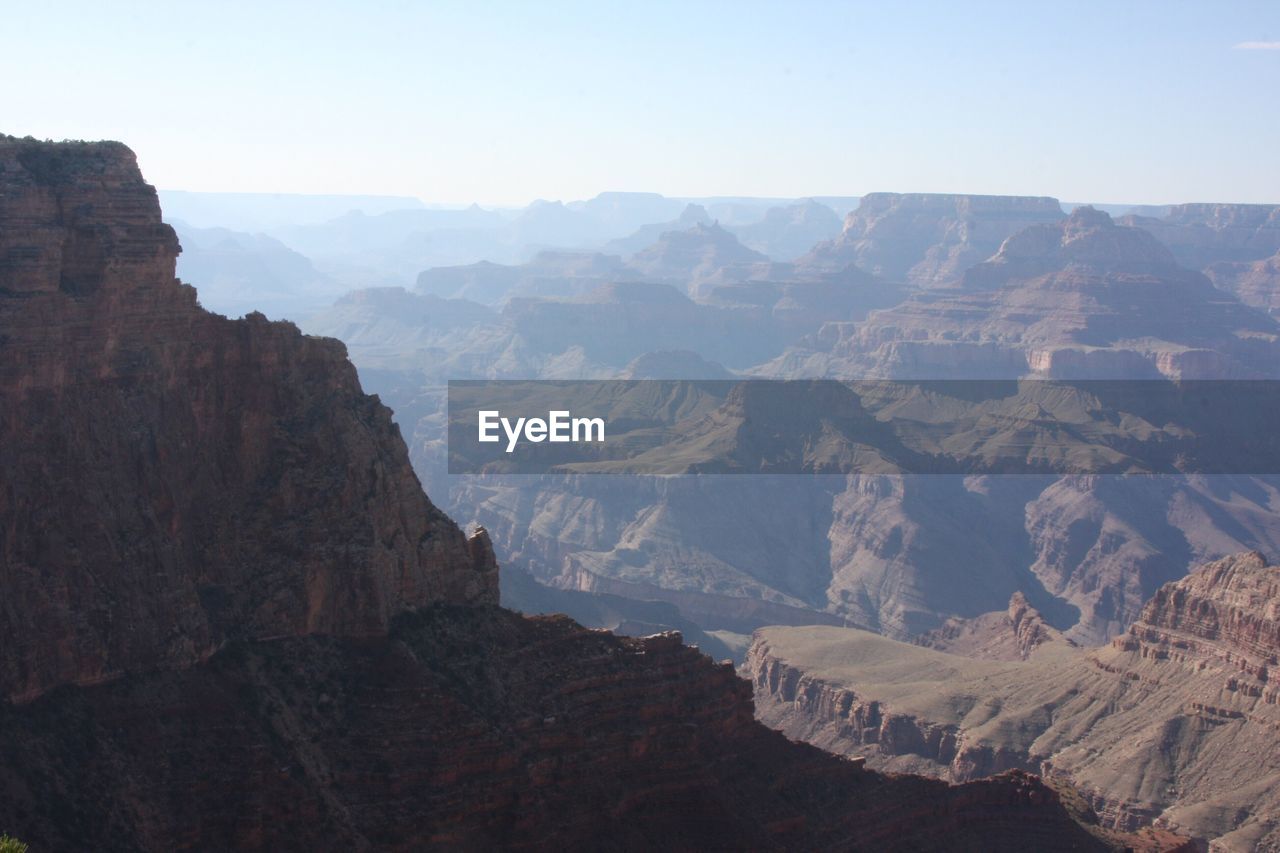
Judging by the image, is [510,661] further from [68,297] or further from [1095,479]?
[1095,479]

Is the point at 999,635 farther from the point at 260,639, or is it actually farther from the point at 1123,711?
the point at 260,639

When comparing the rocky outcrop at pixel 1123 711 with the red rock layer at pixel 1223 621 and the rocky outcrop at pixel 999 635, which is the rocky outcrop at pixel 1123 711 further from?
the rocky outcrop at pixel 999 635

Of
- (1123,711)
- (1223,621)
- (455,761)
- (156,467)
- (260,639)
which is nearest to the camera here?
(156,467)

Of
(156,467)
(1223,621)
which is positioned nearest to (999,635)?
(1223,621)

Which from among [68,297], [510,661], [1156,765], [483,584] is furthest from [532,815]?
[1156,765]

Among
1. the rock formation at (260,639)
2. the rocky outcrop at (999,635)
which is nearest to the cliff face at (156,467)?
the rock formation at (260,639)

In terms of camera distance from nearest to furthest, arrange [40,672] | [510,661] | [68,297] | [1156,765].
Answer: [40,672]
[68,297]
[510,661]
[1156,765]

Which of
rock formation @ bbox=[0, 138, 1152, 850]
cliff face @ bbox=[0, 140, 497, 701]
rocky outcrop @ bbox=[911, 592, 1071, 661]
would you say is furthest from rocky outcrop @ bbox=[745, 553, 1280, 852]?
cliff face @ bbox=[0, 140, 497, 701]
